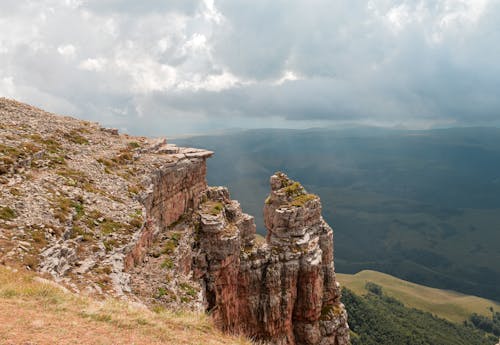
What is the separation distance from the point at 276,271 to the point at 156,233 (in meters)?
25.0

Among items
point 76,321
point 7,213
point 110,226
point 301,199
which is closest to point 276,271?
point 301,199

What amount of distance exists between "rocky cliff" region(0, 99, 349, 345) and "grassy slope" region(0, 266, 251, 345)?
3.24 m

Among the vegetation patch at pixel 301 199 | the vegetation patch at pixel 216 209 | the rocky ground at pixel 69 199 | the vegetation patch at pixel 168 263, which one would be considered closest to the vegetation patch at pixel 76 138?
the rocky ground at pixel 69 199

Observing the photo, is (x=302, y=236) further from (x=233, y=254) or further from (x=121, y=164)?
(x=121, y=164)

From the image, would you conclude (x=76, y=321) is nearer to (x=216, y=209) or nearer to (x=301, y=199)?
(x=216, y=209)

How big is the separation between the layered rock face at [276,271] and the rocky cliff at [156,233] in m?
0.19

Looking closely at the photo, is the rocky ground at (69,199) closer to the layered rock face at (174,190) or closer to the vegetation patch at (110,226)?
the vegetation patch at (110,226)

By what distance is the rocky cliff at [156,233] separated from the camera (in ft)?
85.9

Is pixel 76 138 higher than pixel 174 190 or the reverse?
higher

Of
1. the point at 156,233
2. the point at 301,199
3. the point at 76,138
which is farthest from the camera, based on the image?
the point at 301,199

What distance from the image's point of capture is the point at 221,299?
49438mm

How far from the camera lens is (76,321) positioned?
57.4 ft

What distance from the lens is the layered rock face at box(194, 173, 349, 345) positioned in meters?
49.8

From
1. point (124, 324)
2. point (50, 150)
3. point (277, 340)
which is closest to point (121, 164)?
point (50, 150)
